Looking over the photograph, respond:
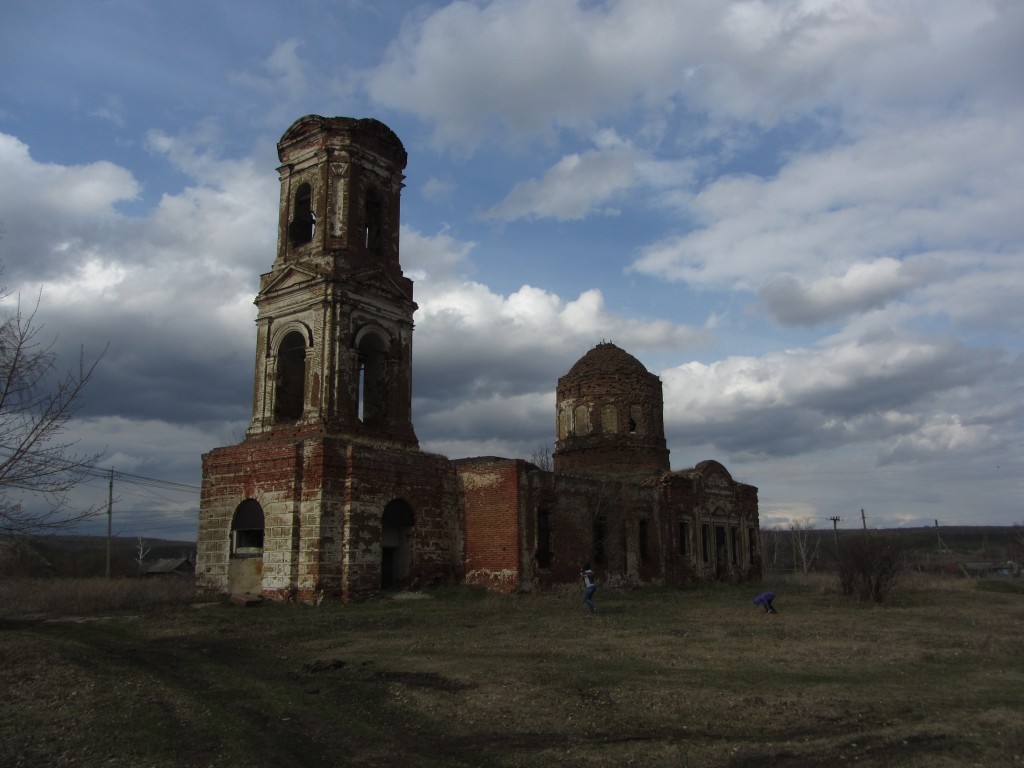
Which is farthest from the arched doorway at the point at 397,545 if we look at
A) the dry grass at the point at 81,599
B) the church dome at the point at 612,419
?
the church dome at the point at 612,419

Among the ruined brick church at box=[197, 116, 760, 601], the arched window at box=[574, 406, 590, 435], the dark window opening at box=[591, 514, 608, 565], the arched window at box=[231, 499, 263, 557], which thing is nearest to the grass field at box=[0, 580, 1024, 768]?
the ruined brick church at box=[197, 116, 760, 601]

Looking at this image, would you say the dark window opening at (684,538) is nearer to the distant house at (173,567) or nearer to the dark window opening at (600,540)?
the dark window opening at (600,540)

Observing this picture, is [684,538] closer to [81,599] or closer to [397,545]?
[397,545]

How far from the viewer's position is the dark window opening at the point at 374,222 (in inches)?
867

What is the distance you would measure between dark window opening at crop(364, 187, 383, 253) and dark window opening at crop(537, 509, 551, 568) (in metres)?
9.05

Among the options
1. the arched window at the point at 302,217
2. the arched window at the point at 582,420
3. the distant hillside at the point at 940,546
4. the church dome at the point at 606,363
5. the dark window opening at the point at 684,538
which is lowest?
the distant hillside at the point at 940,546

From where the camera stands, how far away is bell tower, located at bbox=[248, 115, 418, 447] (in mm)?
19578

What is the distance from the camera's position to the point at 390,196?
2222 centimetres

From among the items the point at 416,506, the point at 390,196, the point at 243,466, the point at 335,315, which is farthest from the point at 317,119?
the point at 416,506

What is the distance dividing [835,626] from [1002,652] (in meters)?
3.42

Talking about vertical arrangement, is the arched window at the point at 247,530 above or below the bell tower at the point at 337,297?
below

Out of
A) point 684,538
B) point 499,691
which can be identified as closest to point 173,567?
point 684,538

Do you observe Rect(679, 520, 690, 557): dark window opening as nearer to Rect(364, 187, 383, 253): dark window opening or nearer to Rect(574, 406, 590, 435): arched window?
Rect(574, 406, 590, 435): arched window

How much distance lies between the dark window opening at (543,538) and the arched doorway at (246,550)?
7553 millimetres
